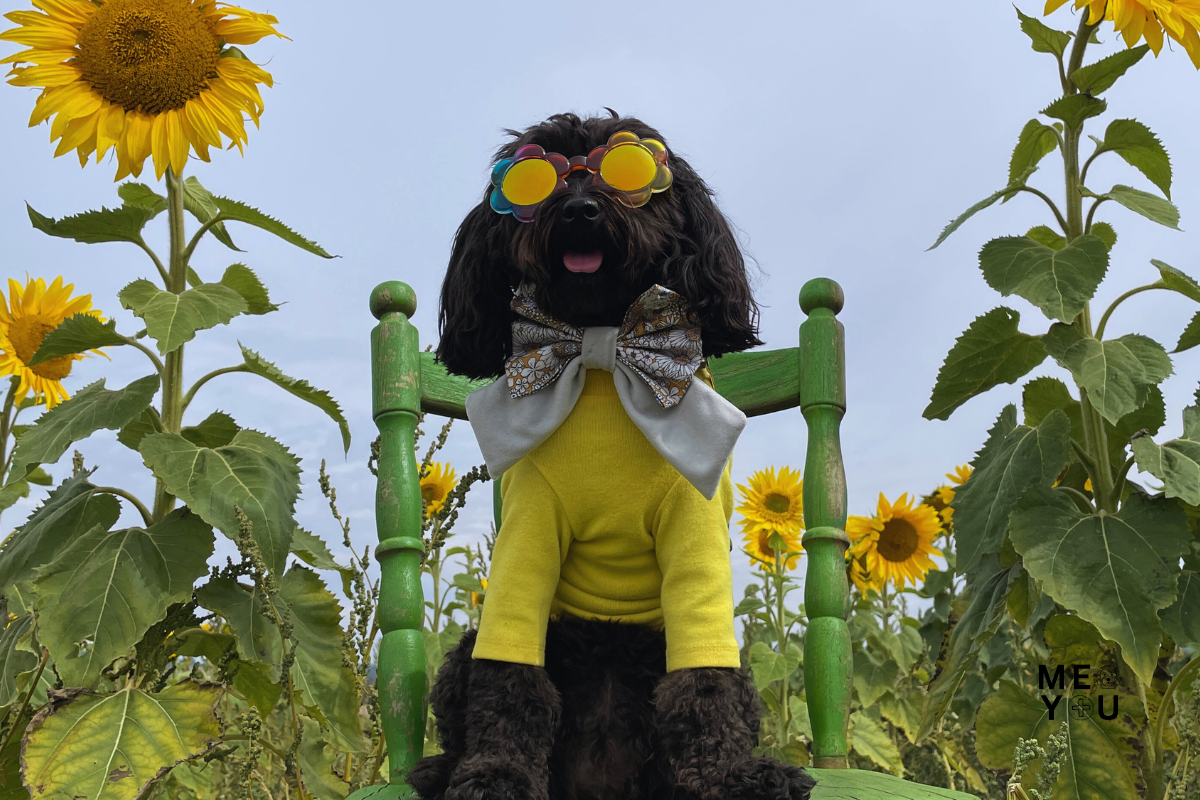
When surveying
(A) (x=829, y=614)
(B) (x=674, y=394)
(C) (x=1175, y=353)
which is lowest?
(A) (x=829, y=614)

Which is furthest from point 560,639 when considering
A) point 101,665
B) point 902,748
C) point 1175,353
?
point 902,748

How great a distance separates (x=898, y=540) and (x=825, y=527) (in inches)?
55.9

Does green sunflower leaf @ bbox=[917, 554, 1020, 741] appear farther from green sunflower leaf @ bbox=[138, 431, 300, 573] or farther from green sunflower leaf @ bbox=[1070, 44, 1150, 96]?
green sunflower leaf @ bbox=[138, 431, 300, 573]

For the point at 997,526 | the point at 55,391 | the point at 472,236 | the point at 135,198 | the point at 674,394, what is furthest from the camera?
the point at 55,391

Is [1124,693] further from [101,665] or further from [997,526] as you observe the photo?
[101,665]

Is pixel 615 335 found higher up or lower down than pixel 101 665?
higher up

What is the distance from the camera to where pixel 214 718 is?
176cm

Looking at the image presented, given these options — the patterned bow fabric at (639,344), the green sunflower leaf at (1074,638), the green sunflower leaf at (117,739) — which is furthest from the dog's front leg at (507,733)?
the green sunflower leaf at (1074,638)

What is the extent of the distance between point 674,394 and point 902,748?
7.75 feet

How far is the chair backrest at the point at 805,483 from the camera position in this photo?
1871mm

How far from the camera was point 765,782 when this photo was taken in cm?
140

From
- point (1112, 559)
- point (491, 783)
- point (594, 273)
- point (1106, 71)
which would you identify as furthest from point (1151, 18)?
point (491, 783)

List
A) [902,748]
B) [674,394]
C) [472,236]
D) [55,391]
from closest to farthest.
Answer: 1. [674,394]
2. [472,236]
3. [55,391]
4. [902,748]

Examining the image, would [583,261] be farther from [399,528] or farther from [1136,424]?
[1136,424]
